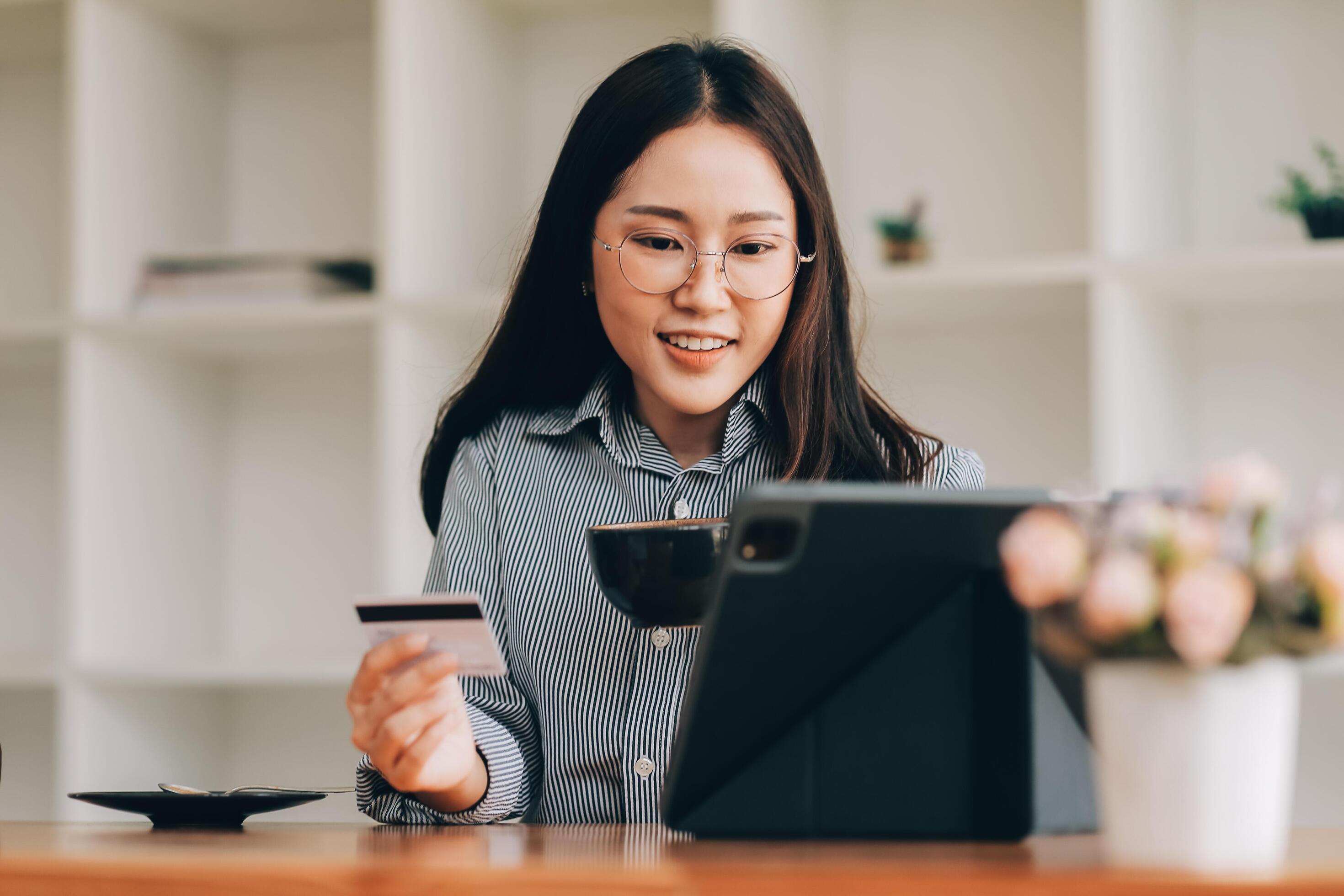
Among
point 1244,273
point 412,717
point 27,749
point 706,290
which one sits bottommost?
point 27,749

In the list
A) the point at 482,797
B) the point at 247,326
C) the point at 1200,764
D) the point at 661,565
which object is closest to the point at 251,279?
the point at 247,326

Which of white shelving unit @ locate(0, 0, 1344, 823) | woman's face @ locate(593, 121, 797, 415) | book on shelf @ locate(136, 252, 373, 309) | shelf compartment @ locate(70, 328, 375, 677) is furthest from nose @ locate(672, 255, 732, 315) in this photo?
shelf compartment @ locate(70, 328, 375, 677)

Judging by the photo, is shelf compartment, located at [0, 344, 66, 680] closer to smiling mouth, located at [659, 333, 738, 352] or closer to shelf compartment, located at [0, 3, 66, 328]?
shelf compartment, located at [0, 3, 66, 328]

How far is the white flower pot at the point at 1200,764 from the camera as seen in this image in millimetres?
635

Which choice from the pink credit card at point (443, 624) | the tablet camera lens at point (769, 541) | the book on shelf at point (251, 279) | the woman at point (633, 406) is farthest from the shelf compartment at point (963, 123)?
the tablet camera lens at point (769, 541)

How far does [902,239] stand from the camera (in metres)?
2.26

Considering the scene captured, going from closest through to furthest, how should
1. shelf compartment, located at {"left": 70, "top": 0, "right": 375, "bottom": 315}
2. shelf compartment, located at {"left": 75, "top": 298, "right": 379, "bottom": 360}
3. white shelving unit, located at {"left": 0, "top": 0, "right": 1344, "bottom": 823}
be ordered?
1. white shelving unit, located at {"left": 0, "top": 0, "right": 1344, "bottom": 823}
2. shelf compartment, located at {"left": 75, "top": 298, "right": 379, "bottom": 360}
3. shelf compartment, located at {"left": 70, "top": 0, "right": 375, "bottom": 315}

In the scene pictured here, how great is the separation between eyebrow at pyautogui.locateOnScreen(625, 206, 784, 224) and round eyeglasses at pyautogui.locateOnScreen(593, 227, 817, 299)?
1 centimetres

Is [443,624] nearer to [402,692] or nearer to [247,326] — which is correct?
[402,692]

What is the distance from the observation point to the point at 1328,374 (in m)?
2.27

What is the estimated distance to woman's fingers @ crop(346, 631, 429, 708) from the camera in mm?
945

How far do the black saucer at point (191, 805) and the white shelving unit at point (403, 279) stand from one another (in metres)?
0.97

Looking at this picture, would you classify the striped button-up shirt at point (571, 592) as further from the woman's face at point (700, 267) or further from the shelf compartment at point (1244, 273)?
the shelf compartment at point (1244, 273)

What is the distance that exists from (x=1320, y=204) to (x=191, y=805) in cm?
169
